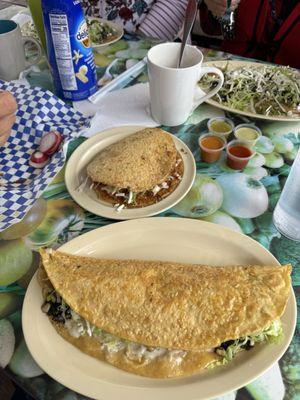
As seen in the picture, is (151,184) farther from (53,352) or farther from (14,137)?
(14,137)

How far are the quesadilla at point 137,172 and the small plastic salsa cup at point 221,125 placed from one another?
A: 23 cm

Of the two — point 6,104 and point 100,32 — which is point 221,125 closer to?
point 6,104

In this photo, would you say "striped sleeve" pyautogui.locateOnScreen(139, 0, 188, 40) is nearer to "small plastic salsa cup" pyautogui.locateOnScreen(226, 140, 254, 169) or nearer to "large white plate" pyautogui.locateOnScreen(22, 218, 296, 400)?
"small plastic salsa cup" pyautogui.locateOnScreen(226, 140, 254, 169)

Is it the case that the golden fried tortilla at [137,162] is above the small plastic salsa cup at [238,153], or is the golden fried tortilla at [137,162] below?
above

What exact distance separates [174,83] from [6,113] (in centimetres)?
59

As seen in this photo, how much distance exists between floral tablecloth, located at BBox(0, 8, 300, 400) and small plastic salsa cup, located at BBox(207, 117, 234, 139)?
0.03 m

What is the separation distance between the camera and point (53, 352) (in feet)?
2.39

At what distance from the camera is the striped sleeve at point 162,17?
2055 mm

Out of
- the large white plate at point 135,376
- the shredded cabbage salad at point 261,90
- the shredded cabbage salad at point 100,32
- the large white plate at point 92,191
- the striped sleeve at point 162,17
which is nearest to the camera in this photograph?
the large white plate at point 135,376

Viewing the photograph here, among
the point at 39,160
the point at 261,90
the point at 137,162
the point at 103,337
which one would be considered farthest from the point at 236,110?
the point at 103,337

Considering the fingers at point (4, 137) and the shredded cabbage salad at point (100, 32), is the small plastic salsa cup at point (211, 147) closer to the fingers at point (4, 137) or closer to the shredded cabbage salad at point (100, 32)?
the fingers at point (4, 137)

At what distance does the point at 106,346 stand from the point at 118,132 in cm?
76

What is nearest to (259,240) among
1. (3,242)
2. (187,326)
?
(187,326)

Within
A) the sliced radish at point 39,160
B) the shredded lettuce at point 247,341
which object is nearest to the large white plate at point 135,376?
the shredded lettuce at point 247,341
